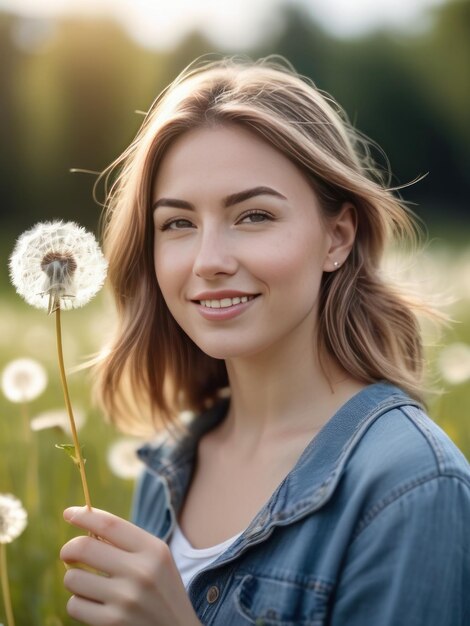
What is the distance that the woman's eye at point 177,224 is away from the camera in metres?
2.21

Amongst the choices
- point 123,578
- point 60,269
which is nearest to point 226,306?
point 60,269

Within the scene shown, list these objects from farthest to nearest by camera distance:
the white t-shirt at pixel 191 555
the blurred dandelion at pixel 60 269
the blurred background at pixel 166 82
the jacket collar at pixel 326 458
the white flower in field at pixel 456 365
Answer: the blurred background at pixel 166 82 < the white flower in field at pixel 456 365 < the white t-shirt at pixel 191 555 < the jacket collar at pixel 326 458 < the blurred dandelion at pixel 60 269

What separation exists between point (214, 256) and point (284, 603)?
75cm

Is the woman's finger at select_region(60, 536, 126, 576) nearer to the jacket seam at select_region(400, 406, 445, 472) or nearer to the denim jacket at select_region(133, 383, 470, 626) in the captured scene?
the denim jacket at select_region(133, 383, 470, 626)

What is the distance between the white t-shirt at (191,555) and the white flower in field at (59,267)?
30.2 inches

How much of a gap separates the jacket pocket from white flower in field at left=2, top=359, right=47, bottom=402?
1.13 metres

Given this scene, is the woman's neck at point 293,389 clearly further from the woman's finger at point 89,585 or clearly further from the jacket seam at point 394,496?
the woman's finger at point 89,585

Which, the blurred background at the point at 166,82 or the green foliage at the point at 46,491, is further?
the blurred background at the point at 166,82

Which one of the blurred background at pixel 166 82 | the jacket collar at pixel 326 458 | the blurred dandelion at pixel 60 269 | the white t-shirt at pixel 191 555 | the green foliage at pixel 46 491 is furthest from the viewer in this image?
the blurred background at pixel 166 82

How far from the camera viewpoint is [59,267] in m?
1.67

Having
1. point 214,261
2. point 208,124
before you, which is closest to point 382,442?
point 214,261

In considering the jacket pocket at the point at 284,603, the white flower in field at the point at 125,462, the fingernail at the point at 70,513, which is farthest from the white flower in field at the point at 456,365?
the fingernail at the point at 70,513

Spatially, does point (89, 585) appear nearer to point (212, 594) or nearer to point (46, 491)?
point (212, 594)

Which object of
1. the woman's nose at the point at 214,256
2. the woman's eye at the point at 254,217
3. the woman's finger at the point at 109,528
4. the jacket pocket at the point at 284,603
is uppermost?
the woman's eye at the point at 254,217
